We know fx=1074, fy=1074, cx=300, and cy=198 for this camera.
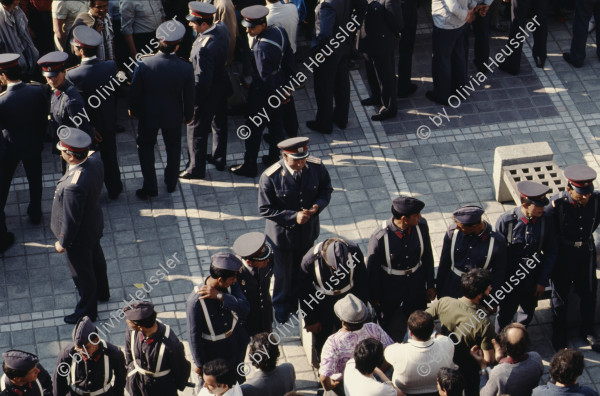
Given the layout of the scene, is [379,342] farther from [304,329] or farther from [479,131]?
[479,131]

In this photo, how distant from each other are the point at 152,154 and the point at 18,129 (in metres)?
1.47

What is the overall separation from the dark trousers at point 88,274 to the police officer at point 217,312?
5.62ft

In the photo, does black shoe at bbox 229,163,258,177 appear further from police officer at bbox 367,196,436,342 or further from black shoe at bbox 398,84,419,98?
police officer at bbox 367,196,436,342

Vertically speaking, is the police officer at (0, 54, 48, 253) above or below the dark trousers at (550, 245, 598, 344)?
above

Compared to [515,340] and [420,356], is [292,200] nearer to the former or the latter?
[420,356]

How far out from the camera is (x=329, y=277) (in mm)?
8875

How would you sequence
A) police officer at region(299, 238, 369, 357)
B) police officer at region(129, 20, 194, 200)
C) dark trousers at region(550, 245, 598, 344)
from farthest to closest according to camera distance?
police officer at region(129, 20, 194, 200) → dark trousers at region(550, 245, 598, 344) → police officer at region(299, 238, 369, 357)

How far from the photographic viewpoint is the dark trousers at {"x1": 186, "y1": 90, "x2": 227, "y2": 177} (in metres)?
11.5

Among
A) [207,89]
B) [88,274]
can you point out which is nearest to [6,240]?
[88,274]

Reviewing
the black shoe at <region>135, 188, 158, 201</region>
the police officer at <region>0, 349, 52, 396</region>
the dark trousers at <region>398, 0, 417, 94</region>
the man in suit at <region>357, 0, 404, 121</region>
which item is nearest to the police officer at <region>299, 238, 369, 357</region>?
the police officer at <region>0, 349, 52, 396</region>

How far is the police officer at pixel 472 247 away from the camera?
895cm

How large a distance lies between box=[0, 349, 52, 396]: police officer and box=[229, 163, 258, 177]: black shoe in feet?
14.0

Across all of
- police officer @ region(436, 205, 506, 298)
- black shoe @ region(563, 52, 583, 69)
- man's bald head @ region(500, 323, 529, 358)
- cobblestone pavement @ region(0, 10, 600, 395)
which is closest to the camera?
man's bald head @ region(500, 323, 529, 358)

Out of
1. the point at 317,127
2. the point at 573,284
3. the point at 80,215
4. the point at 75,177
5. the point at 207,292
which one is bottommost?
the point at 317,127
